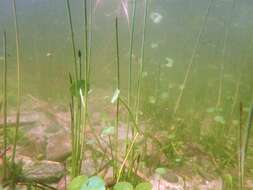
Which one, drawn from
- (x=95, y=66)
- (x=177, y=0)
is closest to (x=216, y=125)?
(x=95, y=66)

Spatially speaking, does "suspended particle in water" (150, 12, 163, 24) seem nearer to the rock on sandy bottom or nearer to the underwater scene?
the underwater scene

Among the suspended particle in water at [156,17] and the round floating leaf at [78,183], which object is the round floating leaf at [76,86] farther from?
the suspended particle in water at [156,17]

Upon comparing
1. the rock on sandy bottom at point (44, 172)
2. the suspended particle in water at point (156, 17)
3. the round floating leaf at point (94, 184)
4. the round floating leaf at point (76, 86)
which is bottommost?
the rock on sandy bottom at point (44, 172)

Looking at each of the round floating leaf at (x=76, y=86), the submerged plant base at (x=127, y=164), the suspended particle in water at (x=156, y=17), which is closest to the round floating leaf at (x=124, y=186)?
the submerged plant base at (x=127, y=164)

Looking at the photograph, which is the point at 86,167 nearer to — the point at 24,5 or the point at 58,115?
the point at 58,115

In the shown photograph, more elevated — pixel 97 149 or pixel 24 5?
pixel 24 5

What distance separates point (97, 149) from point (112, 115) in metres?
1.37

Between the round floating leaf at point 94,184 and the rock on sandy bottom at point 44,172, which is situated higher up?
the round floating leaf at point 94,184

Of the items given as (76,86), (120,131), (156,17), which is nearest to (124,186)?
(76,86)

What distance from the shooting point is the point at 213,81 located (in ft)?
19.5

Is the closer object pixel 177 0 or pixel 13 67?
pixel 13 67

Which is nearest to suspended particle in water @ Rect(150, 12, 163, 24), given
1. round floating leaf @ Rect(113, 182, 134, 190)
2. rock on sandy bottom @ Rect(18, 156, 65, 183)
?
rock on sandy bottom @ Rect(18, 156, 65, 183)

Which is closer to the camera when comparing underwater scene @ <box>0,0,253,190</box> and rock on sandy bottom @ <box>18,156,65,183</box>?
underwater scene @ <box>0,0,253,190</box>

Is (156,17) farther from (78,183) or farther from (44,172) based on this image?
(78,183)
